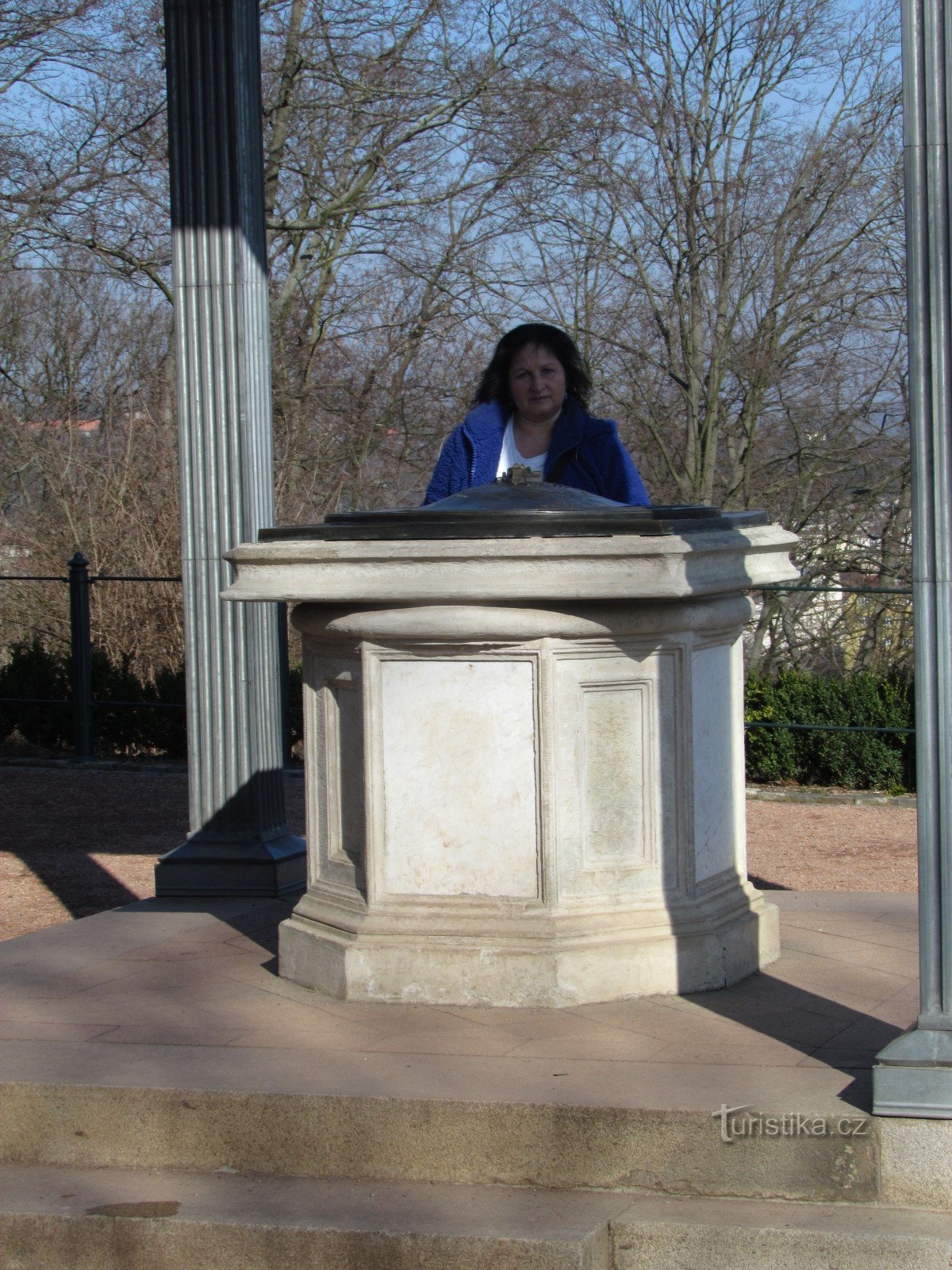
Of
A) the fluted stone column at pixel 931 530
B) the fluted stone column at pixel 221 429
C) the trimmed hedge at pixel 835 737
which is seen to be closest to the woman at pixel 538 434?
the fluted stone column at pixel 221 429

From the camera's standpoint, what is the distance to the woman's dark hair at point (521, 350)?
490cm

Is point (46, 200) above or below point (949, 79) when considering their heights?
above

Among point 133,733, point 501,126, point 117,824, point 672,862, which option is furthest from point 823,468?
point 672,862

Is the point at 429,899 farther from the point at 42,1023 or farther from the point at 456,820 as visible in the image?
the point at 42,1023

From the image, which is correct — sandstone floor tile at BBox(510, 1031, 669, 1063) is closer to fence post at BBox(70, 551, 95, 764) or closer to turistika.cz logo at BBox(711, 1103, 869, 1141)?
turistika.cz logo at BBox(711, 1103, 869, 1141)

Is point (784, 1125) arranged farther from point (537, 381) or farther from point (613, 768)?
point (537, 381)

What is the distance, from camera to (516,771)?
4.15 meters

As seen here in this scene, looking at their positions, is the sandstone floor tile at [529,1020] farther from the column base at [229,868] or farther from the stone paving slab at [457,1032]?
the column base at [229,868]

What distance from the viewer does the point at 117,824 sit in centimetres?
925

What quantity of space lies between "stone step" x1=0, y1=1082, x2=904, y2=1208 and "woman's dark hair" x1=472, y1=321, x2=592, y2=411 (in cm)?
241

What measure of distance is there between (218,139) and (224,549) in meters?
1.52

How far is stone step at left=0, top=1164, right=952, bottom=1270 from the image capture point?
3131 mm

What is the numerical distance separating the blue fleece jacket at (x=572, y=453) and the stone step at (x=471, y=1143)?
2.15m

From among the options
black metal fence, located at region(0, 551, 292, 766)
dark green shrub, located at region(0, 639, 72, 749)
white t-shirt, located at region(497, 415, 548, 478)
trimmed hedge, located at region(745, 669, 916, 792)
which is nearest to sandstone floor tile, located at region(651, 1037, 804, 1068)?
white t-shirt, located at region(497, 415, 548, 478)
